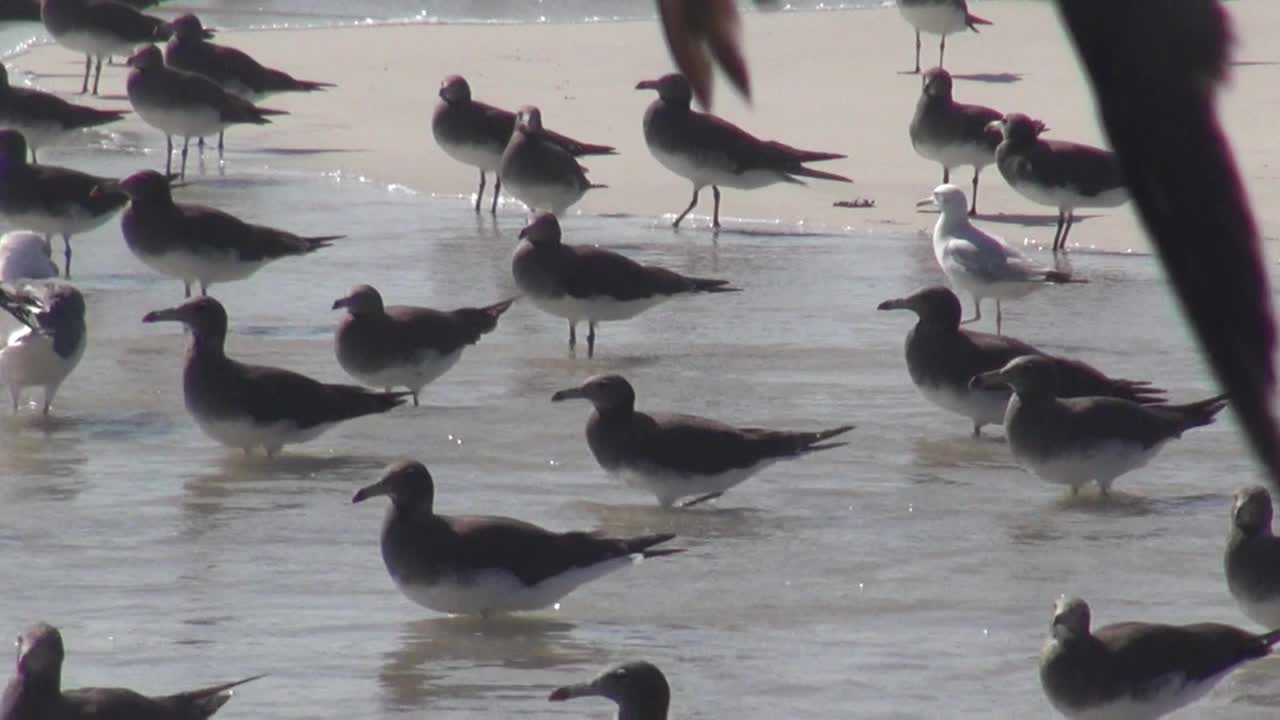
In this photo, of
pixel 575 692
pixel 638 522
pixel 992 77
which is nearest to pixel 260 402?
pixel 638 522

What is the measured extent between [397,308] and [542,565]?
11.0ft

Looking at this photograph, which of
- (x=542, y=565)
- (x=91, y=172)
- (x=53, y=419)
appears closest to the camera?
(x=542, y=565)

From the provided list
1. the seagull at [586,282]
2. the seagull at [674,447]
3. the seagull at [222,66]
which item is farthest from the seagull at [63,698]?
the seagull at [222,66]

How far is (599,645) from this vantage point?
5.90 meters

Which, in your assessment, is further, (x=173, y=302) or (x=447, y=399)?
(x=173, y=302)

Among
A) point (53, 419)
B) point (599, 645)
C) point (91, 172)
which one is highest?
point (599, 645)

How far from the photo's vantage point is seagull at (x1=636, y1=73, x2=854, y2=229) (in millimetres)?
13367

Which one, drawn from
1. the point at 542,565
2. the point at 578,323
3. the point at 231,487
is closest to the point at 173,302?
the point at 578,323

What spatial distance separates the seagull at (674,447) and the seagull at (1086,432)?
643mm

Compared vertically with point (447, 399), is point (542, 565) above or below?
above

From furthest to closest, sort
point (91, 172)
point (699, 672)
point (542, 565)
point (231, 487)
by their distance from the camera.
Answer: point (91, 172) < point (231, 487) < point (542, 565) < point (699, 672)

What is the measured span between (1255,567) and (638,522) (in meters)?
2.10

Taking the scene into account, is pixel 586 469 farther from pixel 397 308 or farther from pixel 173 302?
pixel 173 302

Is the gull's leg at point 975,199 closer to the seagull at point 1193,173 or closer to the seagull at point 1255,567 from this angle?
the seagull at point 1255,567
